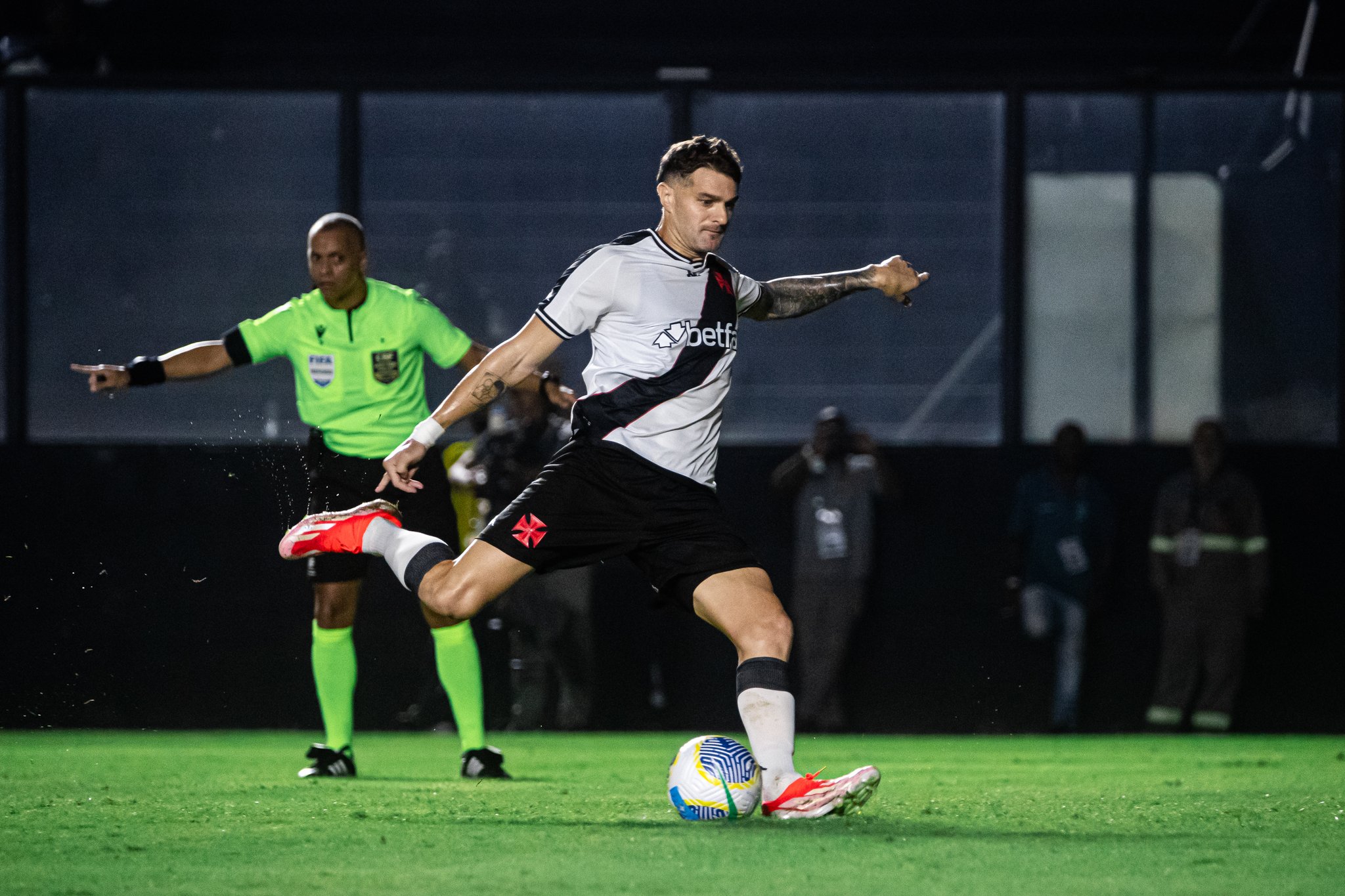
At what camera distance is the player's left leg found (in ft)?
17.1

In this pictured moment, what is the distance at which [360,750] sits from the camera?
932cm

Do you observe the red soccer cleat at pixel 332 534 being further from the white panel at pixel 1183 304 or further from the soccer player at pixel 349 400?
the white panel at pixel 1183 304

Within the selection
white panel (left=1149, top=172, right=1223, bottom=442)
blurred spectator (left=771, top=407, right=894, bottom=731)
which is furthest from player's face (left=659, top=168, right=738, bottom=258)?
white panel (left=1149, top=172, right=1223, bottom=442)

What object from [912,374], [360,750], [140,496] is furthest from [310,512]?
[912,374]

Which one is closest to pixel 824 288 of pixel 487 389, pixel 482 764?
pixel 487 389

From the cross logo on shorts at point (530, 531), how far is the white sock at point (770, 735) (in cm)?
80

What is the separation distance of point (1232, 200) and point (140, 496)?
7293 mm

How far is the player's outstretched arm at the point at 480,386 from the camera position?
5.36 meters

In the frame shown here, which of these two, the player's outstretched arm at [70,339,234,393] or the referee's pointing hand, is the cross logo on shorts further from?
the player's outstretched arm at [70,339,234,393]

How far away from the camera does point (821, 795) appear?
5195mm

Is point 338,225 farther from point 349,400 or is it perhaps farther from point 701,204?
point 701,204

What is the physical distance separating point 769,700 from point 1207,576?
641 centimetres

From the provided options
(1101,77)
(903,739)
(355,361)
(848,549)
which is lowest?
(903,739)

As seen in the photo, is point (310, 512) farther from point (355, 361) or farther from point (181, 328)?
point (181, 328)
